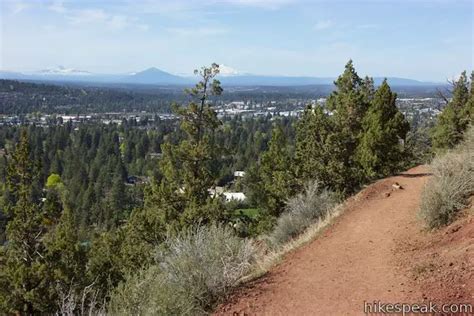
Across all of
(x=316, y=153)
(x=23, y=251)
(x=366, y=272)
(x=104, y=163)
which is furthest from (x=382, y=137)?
(x=104, y=163)

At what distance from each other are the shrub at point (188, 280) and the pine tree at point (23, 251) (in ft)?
28.9

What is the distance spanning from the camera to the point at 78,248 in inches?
698

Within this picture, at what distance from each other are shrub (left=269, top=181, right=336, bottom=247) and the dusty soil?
75.9 inches

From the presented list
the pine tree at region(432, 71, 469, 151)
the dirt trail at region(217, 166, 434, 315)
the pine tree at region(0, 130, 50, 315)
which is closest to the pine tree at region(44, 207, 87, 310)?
the pine tree at region(0, 130, 50, 315)

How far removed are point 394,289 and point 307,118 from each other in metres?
13.1

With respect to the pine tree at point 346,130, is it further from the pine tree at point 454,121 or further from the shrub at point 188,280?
the shrub at point 188,280

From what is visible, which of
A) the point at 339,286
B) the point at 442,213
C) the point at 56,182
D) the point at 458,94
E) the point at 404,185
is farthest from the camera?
the point at 56,182

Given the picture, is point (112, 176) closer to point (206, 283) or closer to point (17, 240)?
point (17, 240)

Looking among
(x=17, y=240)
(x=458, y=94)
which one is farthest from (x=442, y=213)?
(x=458, y=94)

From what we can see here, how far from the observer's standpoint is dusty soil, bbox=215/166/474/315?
6.55m

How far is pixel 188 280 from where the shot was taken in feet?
24.6

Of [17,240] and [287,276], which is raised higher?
[287,276]

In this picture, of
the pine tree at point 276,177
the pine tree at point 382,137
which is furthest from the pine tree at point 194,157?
the pine tree at point 382,137

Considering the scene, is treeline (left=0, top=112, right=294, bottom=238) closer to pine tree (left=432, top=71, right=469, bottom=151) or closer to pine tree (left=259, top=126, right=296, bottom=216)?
pine tree (left=259, top=126, right=296, bottom=216)
